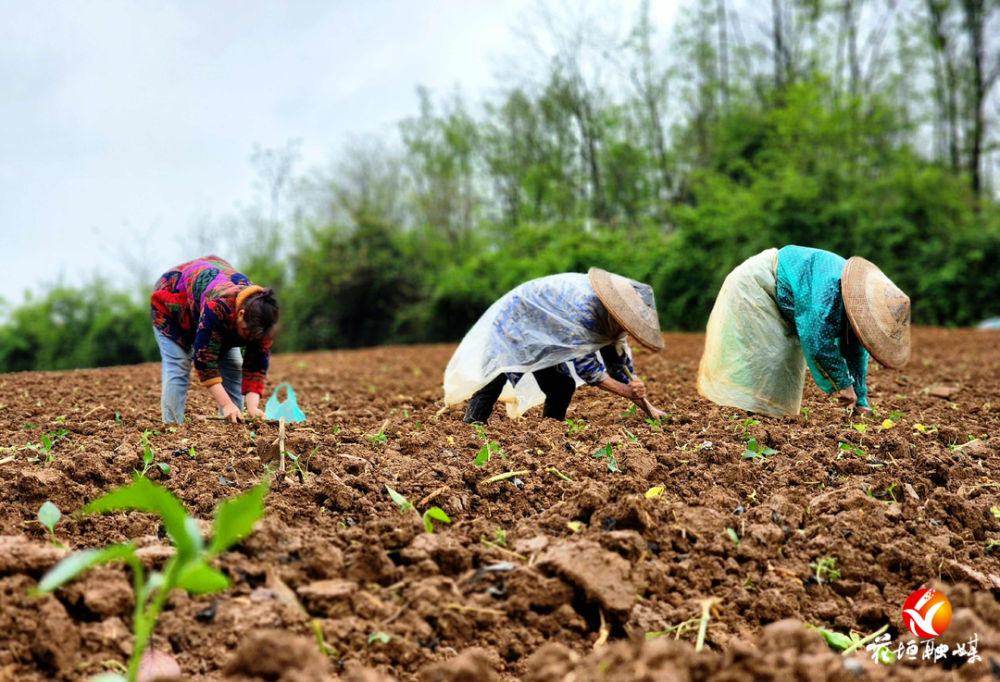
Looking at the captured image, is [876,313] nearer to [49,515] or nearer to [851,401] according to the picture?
[851,401]

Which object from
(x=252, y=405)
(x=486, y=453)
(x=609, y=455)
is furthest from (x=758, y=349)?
(x=252, y=405)

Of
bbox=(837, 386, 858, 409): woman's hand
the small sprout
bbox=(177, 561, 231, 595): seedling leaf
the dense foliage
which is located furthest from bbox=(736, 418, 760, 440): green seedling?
the dense foliage

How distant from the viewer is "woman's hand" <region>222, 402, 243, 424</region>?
434 centimetres

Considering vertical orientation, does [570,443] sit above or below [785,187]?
below

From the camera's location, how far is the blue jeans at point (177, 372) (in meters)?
4.76

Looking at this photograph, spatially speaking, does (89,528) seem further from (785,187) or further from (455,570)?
(785,187)

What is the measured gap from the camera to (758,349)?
4691 mm

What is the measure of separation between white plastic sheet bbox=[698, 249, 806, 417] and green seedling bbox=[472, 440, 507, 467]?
1.76 metres

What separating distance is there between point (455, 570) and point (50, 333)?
21.0 m

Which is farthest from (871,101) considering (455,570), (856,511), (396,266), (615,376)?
(455,570)

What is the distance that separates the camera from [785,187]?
51.2 ft

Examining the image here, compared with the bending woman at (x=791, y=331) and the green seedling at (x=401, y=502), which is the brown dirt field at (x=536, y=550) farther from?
the bending woman at (x=791, y=331)

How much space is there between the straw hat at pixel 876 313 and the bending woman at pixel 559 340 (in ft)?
3.41

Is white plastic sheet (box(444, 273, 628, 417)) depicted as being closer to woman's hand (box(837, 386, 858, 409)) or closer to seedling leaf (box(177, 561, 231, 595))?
woman's hand (box(837, 386, 858, 409))
